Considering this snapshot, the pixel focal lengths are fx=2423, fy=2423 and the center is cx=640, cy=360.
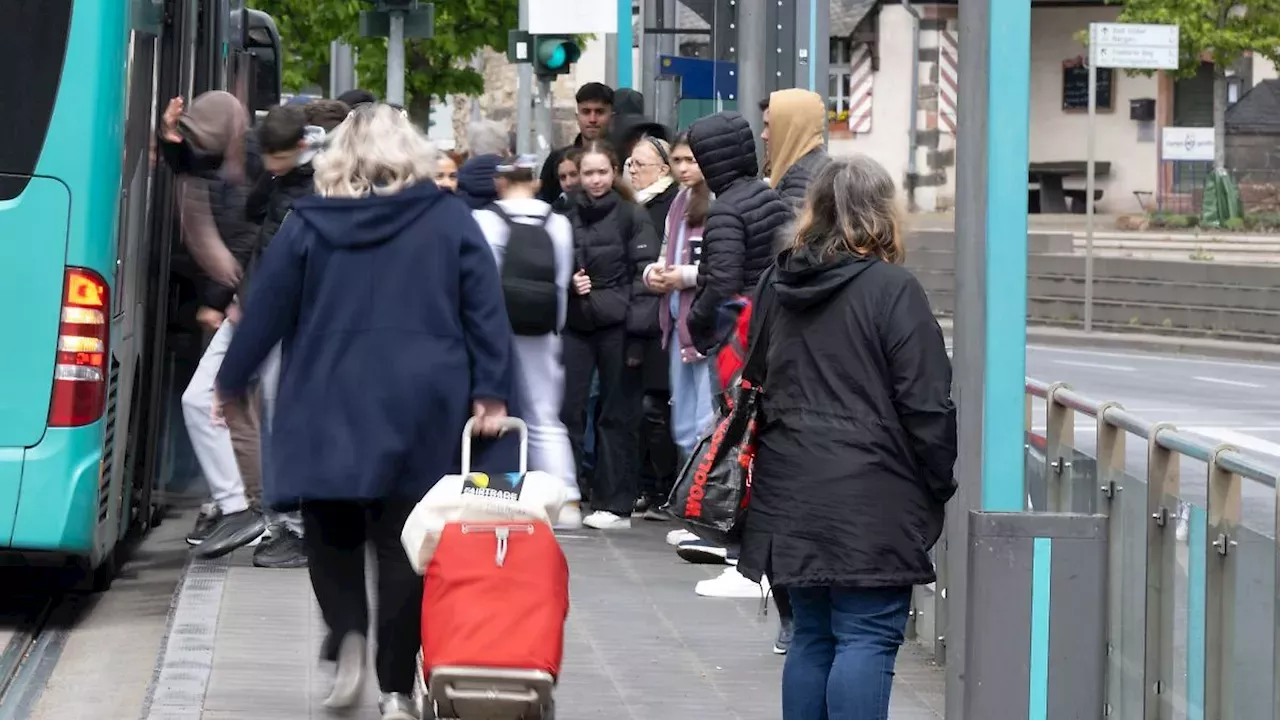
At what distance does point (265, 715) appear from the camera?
22.2ft

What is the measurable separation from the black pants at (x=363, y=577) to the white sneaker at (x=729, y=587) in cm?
300

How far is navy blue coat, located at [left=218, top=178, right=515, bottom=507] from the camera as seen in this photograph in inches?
245

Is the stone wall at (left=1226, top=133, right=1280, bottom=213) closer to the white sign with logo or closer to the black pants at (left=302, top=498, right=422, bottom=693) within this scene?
the white sign with logo

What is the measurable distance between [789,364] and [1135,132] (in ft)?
163

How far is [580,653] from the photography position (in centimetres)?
811

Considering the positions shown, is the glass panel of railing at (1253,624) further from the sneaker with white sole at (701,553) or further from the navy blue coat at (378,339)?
the sneaker with white sole at (701,553)

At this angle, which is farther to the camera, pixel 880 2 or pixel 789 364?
pixel 880 2

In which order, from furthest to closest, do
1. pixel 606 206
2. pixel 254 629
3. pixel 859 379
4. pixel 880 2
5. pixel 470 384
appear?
1. pixel 880 2
2. pixel 606 206
3. pixel 254 629
4. pixel 470 384
5. pixel 859 379

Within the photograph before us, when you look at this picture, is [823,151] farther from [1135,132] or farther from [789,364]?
[1135,132]

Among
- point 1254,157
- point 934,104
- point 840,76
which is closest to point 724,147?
point 1254,157

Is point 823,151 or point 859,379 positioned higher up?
point 823,151

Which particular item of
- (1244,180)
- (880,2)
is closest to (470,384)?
(1244,180)

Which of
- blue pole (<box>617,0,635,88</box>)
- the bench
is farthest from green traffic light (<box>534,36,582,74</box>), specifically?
the bench

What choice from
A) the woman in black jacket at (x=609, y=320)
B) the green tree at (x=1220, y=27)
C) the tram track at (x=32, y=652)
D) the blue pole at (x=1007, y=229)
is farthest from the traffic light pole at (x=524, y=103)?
the green tree at (x=1220, y=27)
